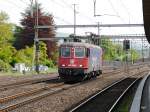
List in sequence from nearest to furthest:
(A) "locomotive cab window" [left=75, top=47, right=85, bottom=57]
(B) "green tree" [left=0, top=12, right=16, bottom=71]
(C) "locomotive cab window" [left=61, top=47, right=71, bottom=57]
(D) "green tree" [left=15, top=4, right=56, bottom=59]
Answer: (C) "locomotive cab window" [left=61, top=47, right=71, bottom=57] → (A) "locomotive cab window" [left=75, top=47, right=85, bottom=57] → (B) "green tree" [left=0, top=12, right=16, bottom=71] → (D) "green tree" [left=15, top=4, right=56, bottom=59]

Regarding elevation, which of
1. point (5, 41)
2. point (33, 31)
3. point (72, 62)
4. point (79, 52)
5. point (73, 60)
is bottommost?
point (72, 62)

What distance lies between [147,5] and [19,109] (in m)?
5.88

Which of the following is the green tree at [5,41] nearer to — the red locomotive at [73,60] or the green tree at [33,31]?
the green tree at [33,31]

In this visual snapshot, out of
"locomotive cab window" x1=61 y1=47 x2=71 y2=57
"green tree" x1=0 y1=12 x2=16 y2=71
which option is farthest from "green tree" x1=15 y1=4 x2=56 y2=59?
"locomotive cab window" x1=61 y1=47 x2=71 y2=57

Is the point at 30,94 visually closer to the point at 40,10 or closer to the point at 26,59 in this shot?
the point at 26,59

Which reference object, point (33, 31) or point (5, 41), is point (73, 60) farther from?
point (33, 31)

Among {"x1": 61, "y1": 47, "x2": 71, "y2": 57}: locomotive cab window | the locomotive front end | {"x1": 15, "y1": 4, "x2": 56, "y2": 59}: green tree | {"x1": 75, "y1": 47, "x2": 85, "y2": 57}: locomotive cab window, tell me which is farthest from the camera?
{"x1": 15, "y1": 4, "x2": 56, "y2": 59}: green tree

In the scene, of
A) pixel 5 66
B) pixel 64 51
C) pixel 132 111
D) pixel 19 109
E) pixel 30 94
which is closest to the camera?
pixel 132 111

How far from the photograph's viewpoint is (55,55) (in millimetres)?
84312

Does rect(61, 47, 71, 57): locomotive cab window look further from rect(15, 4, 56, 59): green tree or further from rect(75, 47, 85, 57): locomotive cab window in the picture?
rect(15, 4, 56, 59): green tree

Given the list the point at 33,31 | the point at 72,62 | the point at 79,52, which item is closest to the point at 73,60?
the point at 72,62

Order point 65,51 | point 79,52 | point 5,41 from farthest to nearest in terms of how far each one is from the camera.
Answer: point 5,41
point 79,52
point 65,51

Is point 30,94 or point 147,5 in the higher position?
point 147,5

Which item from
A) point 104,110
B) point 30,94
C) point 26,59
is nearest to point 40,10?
point 26,59
